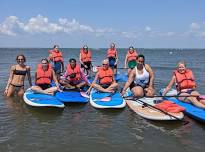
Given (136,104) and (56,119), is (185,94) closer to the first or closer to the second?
(136,104)

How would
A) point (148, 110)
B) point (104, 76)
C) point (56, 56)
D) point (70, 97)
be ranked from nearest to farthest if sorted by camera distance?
point (148, 110)
point (70, 97)
point (104, 76)
point (56, 56)

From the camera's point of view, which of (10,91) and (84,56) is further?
(84,56)

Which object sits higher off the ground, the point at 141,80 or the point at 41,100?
the point at 141,80

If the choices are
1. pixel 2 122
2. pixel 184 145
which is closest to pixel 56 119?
pixel 2 122

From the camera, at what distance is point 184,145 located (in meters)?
7.90

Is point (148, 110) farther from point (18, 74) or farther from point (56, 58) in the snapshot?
point (56, 58)

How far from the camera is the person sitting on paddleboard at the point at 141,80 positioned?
1091 cm

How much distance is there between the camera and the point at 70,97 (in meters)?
11.6

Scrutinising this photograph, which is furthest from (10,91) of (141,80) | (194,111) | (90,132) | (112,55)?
(112,55)

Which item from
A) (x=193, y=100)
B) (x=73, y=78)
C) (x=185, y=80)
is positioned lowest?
(x=193, y=100)

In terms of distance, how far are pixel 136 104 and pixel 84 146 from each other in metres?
3.33

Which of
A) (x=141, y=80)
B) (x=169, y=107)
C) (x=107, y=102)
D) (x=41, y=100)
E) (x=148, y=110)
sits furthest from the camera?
(x=141, y=80)

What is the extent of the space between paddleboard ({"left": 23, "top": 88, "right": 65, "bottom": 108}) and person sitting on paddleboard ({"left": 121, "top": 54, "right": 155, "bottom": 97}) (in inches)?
89.1

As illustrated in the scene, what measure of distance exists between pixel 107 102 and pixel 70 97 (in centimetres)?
153
